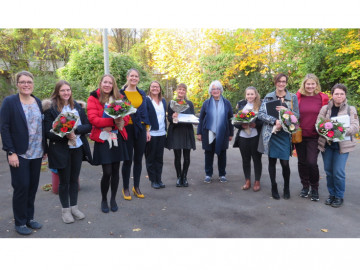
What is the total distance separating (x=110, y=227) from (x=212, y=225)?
5.08 ft

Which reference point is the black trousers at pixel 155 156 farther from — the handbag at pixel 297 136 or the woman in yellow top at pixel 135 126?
the handbag at pixel 297 136

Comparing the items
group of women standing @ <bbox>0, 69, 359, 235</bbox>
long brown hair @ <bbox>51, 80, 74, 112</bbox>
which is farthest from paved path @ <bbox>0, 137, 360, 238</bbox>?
long brown hair @ <bbox>51, 80, 74, 112</bbox>

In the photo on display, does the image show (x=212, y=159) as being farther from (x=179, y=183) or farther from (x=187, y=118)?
(x=187, y=118)

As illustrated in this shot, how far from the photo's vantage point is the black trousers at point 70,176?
14.5 ft

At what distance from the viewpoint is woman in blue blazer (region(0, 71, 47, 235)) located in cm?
384

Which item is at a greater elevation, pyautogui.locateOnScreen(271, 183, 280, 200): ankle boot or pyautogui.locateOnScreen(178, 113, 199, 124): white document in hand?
pyautogui.locateOnScreen(178, 113, 199, 124): white document in hand

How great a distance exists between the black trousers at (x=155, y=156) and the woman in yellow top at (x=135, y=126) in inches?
19.6

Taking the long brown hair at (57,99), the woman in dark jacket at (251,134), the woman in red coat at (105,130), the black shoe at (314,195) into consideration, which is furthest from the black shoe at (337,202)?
the long brown hair at (57,99)

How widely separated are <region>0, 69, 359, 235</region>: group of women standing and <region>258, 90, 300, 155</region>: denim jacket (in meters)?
0.02

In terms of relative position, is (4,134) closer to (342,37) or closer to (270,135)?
(270,135)

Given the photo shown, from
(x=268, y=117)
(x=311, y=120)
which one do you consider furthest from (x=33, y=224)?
(x=311, y=120)

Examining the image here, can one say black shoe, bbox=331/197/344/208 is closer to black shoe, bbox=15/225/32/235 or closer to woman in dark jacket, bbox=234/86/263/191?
woman in dark jacket, bbox=234/86/263/191

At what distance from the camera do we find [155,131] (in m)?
6.05

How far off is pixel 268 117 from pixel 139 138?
96.7 inches
